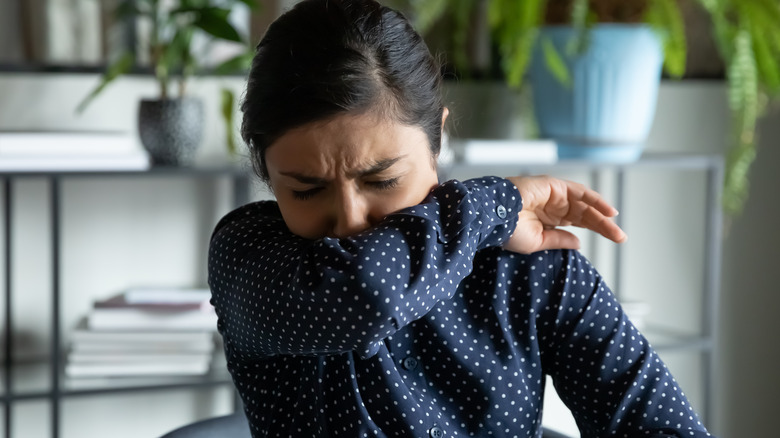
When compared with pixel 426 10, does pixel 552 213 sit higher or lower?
lower

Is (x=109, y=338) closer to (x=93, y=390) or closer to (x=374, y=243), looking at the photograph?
(x=93, y=390)

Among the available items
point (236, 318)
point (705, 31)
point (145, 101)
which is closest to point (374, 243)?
point (236, 318)

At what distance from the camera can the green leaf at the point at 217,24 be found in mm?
1852

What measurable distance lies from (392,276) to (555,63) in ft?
4.02

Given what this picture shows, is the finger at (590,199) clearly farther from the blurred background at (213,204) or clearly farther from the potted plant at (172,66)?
the potted plant at (172,66)

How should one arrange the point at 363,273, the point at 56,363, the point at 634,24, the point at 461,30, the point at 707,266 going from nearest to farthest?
the point at 363,273
the point at 56,363
the point at 634,24
the point at 461,30
the point at 707,266

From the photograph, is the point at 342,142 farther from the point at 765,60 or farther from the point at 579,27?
the point at 765,60

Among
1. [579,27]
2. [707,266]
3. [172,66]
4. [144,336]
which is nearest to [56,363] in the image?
[144,336]

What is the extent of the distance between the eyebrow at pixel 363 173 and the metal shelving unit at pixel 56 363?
0.89 meters

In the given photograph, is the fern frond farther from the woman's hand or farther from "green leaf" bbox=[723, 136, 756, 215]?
the woman's hand

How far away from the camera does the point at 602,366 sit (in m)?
1.10

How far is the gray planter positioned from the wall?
22cm

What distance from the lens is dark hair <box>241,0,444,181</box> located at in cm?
100

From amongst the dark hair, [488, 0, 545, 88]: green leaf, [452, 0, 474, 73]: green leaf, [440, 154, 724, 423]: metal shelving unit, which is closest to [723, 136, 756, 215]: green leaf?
[440, 154, 724, 423]: metal shelving unit
